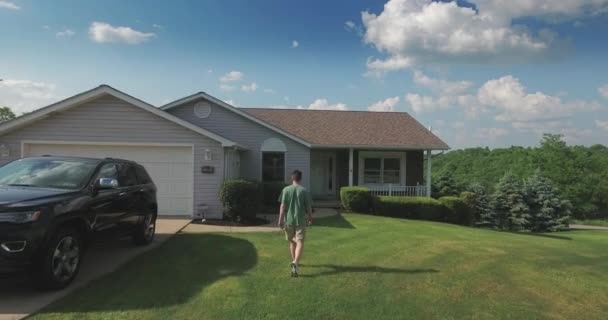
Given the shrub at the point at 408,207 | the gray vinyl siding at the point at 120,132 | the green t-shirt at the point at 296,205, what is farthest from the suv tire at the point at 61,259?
the shrub at the point at 408,207

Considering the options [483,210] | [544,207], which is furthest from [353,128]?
[544,207]

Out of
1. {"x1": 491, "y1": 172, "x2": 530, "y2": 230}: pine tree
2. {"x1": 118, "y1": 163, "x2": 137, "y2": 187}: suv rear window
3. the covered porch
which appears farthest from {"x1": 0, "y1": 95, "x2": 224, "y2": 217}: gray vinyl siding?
{"x1": 491, "y1": 172, "x2": 530, "y2": 230}: pine tree

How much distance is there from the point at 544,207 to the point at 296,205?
2226 centimetres

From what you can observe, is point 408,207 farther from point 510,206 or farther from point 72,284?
point 72,284

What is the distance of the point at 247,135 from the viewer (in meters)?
16.2

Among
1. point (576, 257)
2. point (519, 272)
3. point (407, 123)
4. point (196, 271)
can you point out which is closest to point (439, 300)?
point (519, 272)

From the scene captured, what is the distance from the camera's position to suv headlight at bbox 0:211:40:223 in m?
4.45

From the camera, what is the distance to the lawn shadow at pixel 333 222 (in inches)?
446

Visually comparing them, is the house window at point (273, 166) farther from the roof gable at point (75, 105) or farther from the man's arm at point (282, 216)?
the man's arm at point (282, 216)

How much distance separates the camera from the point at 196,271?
608 centimetres

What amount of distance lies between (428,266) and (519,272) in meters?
1.53

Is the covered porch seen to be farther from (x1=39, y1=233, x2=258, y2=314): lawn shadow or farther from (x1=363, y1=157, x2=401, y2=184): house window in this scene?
(x1=39, y1=233, x2=258, y2=314): lawn shadow

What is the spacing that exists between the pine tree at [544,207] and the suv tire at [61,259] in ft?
78.3

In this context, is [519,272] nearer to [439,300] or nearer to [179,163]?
[439,300]
